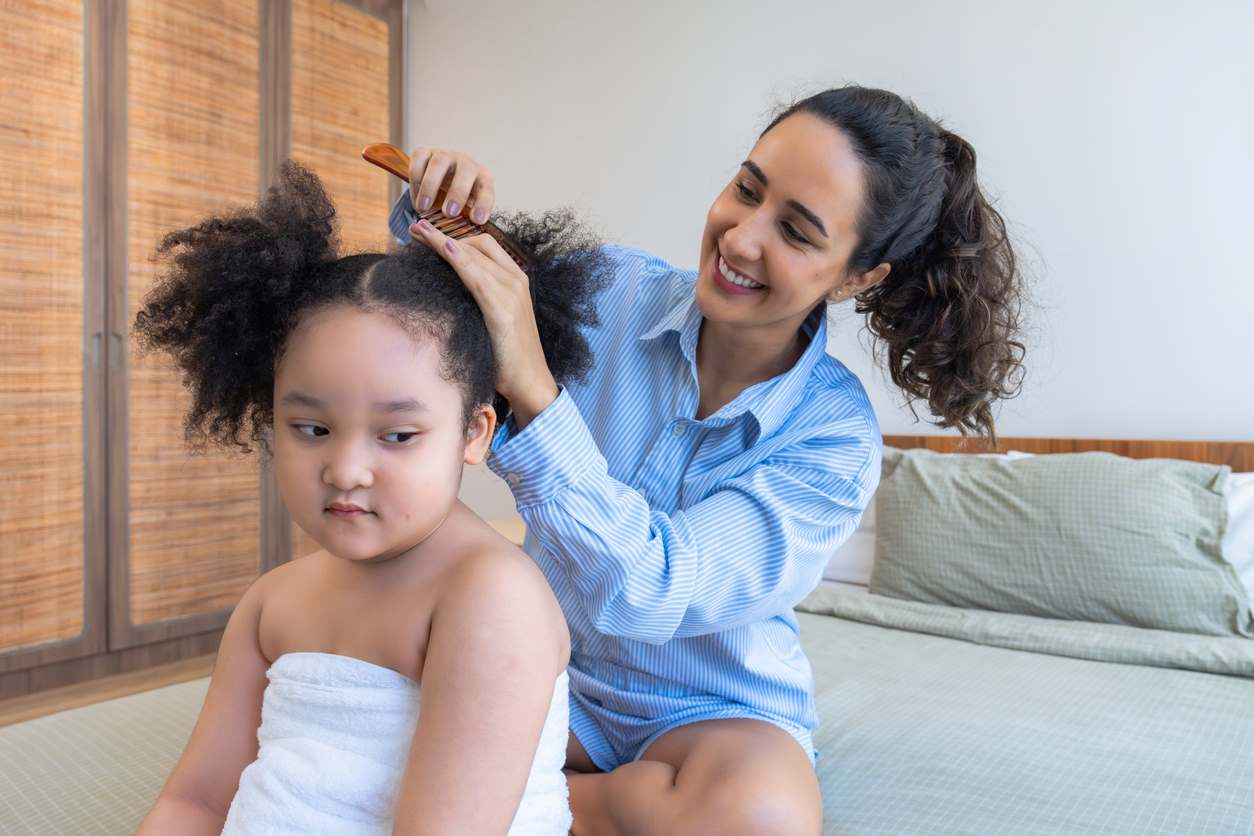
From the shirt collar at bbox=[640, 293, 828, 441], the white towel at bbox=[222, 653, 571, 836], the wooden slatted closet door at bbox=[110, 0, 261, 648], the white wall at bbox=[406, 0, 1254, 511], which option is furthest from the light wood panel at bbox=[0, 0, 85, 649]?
the white towel at bbox=[222, 653, 571, 836]

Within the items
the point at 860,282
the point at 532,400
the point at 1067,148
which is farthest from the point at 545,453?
the point at 1067,148

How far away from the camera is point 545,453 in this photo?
1053 millimetres

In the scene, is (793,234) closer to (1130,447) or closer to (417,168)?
(417,168)

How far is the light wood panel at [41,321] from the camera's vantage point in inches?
119

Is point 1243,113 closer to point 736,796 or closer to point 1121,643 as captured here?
point 1121,643

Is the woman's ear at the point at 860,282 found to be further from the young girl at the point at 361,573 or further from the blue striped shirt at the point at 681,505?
the young girl at the point at 361,573

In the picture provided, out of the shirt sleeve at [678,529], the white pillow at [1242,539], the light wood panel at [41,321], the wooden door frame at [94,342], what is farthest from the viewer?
the wooden door frame at [94,342]

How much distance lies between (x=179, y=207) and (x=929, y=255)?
8.89ft

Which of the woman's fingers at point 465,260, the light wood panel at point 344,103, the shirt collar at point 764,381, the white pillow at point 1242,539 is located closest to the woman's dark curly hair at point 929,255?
the shirt collar at point 764,381

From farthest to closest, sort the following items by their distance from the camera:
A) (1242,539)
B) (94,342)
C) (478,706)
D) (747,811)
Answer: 1. (94,342)
2. (1242,539)
3. (747,811)
4. (478,706)

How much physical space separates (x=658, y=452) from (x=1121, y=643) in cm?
124

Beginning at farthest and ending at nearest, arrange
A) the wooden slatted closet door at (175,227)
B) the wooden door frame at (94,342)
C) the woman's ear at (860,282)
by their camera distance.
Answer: the wooden slatted closet door at (175,227) < the wooden door frame at (94,342) < the woman's ear at (860,282)

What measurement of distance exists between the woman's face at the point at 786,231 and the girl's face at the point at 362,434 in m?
0.54

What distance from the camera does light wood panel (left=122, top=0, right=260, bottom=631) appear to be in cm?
335
